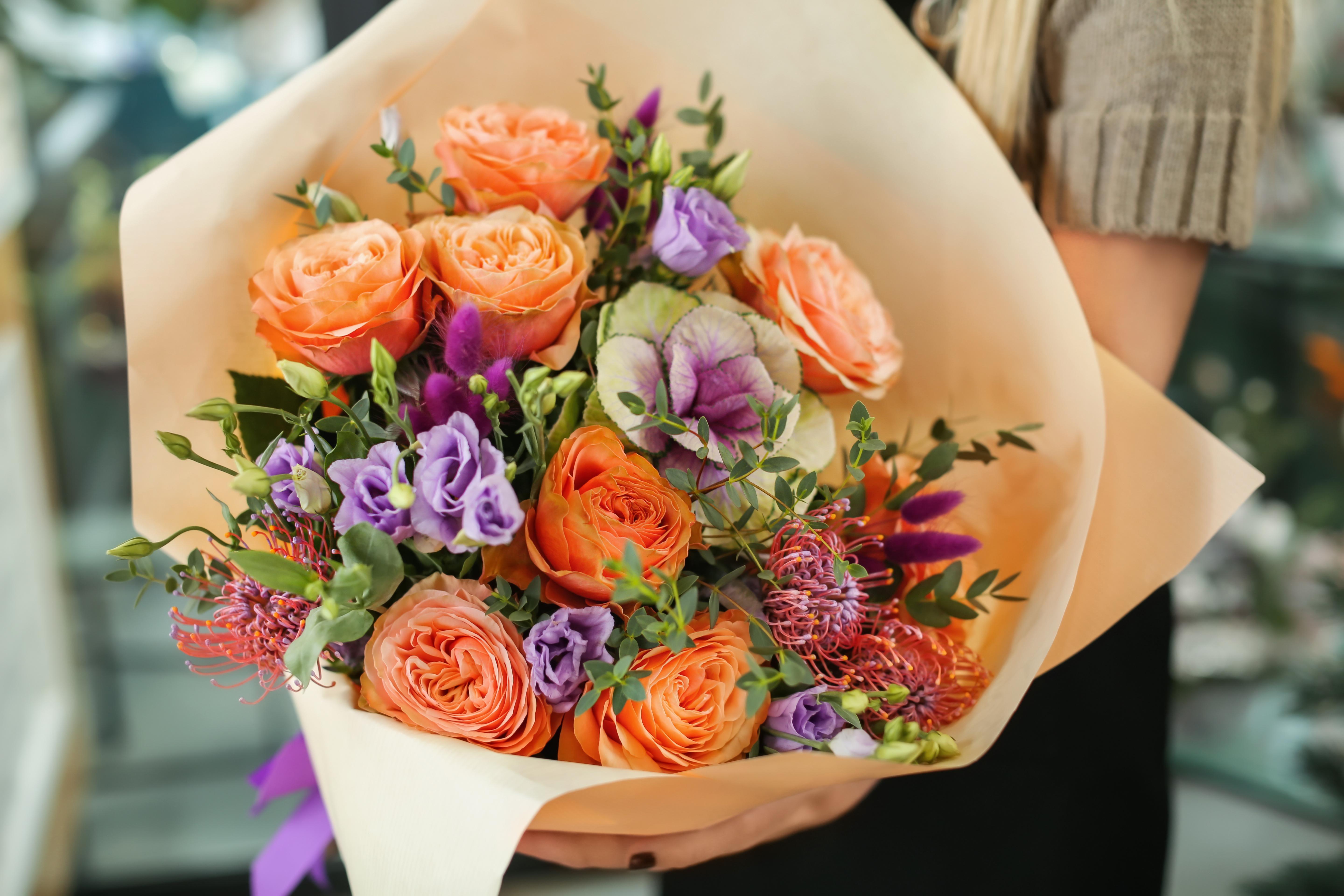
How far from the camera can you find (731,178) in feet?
1.94

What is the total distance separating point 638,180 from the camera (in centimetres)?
58

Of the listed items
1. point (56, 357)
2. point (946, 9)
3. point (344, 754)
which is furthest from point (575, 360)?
point (56, 357)

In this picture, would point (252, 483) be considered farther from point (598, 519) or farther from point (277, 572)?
point (598, 519)

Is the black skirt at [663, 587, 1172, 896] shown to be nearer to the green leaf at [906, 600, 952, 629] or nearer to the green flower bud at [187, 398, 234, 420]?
the green leaf at [906, 600, 952, 629]

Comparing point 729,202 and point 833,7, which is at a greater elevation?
point 833,7

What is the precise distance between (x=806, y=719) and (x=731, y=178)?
36 cm

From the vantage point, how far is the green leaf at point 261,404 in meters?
0.55

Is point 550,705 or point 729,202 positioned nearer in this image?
point 550,705

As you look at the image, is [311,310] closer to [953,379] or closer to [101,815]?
[953,379]

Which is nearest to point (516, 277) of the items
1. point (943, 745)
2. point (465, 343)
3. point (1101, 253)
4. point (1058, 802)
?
point (465, 343)

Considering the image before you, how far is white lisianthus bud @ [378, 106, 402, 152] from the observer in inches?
22.9

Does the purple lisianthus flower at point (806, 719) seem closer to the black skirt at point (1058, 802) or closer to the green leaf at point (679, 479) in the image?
the green leaf at point (679, 479)

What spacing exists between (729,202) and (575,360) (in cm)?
18

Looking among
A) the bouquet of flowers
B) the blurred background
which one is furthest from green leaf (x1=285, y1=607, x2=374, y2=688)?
the blurred background
